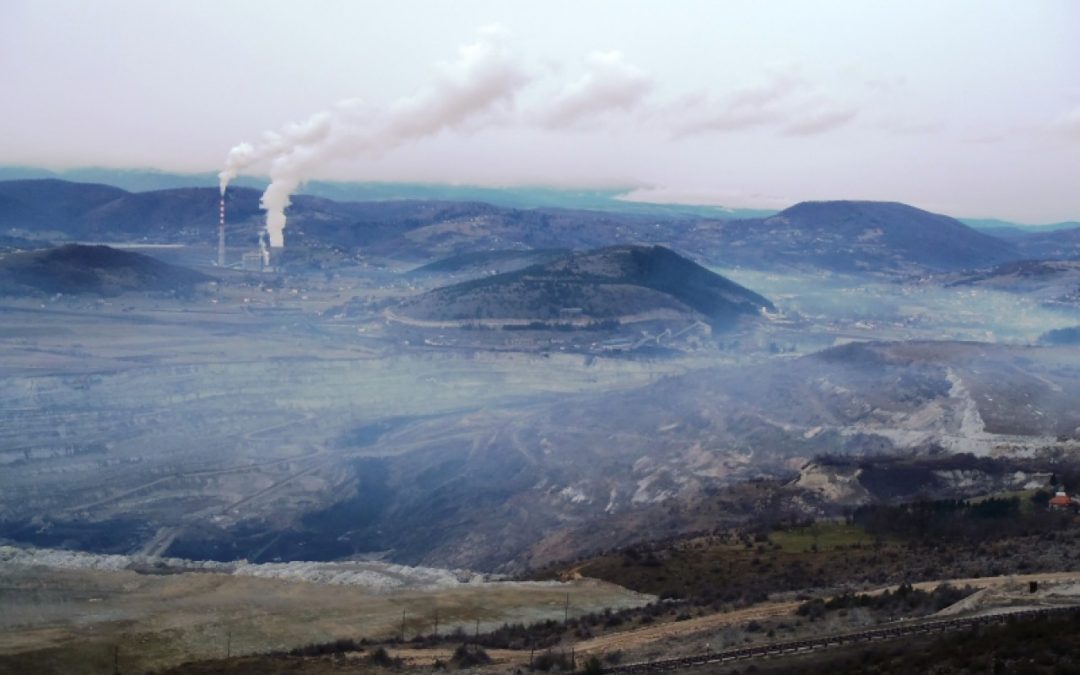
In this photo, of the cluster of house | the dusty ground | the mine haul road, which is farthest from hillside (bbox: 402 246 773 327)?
the mine haul road

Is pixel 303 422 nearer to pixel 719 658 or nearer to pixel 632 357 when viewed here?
pixel 632 357

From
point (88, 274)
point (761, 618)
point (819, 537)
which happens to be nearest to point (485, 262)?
point (88, 274)

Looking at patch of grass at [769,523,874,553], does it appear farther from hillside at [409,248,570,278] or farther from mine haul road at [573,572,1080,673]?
hillside at [409,248,570,278]

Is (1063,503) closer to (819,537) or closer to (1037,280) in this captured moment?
(819,537)

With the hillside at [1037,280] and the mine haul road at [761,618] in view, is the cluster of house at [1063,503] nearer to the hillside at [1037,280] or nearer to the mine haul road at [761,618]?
the mine haul road at [761,618]

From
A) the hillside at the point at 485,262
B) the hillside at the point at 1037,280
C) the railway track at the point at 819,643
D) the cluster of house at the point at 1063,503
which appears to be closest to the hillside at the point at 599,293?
the hillside at the point at 485,262

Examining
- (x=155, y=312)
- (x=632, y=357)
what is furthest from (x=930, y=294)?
(x=155, y=312)
